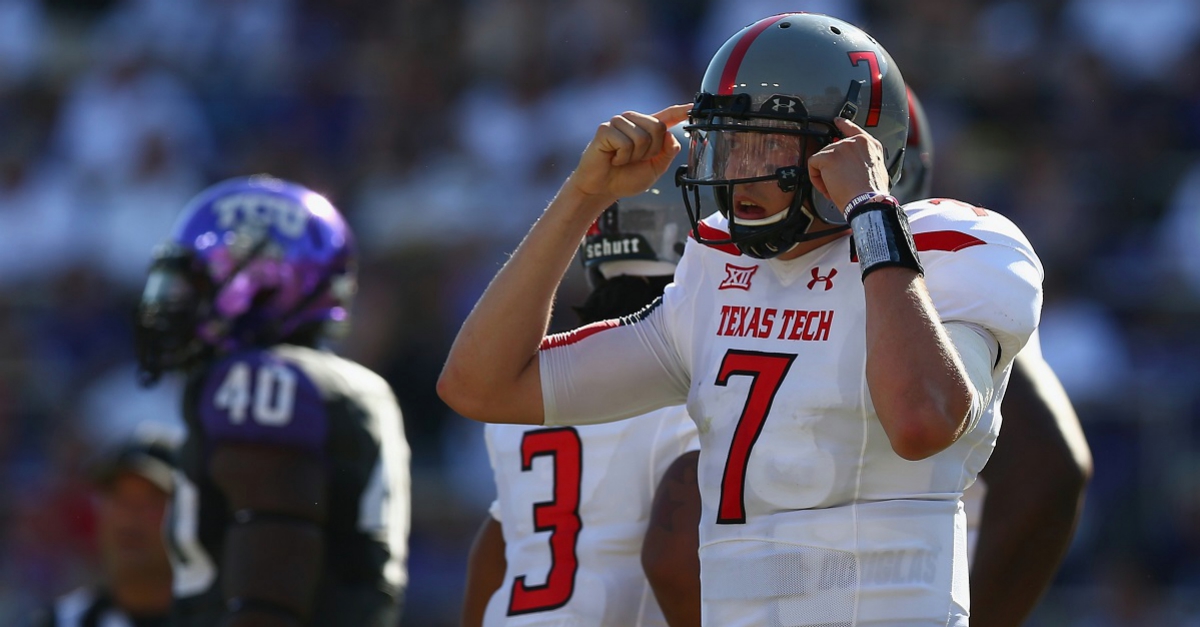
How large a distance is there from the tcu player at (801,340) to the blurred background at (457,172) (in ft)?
14.6

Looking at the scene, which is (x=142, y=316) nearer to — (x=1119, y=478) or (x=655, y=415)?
(x=655, y=415)

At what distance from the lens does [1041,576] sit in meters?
3.93

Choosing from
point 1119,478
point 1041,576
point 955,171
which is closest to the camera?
point 1041,576

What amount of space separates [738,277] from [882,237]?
0.48 metres

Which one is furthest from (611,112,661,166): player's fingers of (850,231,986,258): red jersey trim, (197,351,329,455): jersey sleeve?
(197,351,329,455): jersey sleeve

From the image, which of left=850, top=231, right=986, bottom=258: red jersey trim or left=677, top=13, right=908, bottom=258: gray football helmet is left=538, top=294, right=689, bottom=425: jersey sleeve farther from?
left=850, top=231, right=986, bottom=258: red jersey trim

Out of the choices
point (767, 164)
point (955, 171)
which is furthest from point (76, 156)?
point (767, 164)

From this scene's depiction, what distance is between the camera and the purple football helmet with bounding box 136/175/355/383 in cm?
542

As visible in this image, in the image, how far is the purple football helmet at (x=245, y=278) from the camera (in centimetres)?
542

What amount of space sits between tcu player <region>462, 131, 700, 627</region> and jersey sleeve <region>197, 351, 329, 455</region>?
71cm

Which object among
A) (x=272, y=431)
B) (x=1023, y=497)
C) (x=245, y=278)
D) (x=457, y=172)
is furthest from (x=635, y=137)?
(x=457, y=172)

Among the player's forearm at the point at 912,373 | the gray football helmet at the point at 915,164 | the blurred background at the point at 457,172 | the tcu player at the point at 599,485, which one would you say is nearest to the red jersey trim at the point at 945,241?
the player's forearm at the point at 912,373

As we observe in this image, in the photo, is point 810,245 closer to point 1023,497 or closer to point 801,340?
point 801,340

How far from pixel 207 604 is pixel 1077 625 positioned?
497 centimetres
